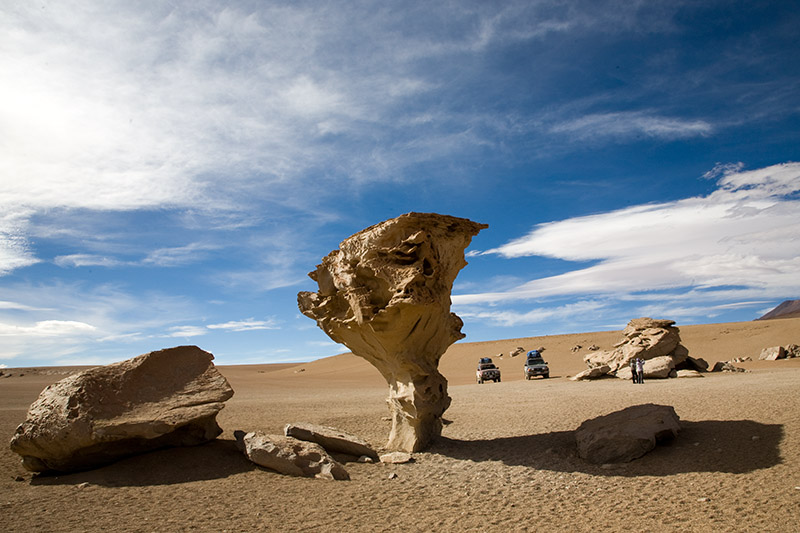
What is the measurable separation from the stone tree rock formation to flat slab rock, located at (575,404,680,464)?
3.39 meters

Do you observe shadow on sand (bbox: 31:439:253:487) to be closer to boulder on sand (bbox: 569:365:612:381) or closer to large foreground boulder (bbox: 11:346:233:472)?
large foreground boulder (bbox: 11:346:233:472)

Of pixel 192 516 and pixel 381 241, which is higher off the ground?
pixel 381 241

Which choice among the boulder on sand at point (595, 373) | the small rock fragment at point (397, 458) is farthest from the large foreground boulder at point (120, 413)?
the boulder on sand at point (595, 373)

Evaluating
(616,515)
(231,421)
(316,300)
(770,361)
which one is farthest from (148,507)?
(770,361)

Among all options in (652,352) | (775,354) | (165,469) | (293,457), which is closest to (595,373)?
(652,352)

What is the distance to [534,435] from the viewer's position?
1288 cm

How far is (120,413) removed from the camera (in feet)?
34.2

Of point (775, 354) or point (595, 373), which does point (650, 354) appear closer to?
point (595, 373)

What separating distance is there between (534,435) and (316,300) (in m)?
6.45

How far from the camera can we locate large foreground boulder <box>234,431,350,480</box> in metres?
9.95

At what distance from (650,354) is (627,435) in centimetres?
1911

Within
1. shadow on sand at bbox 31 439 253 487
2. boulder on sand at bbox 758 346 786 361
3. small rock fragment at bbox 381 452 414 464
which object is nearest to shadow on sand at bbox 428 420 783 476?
small rock fragment at bbox 381 452 414 464

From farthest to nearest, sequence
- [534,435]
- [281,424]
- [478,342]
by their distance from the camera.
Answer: [478,342], [281,424], [534,435]

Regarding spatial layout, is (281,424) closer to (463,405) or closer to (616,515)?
(463,405)
